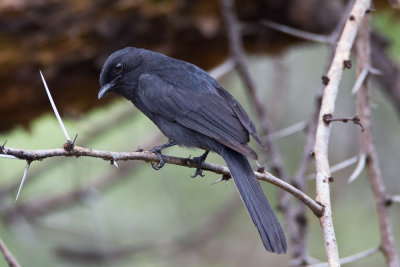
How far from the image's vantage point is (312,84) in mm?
6844

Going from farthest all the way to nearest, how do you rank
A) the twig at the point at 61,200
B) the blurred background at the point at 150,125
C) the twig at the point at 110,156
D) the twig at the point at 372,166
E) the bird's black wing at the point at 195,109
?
the twig at the point at 61,200 < the blurred background at the point at 150,125 < the bird's black wing at the point at 195,109 < the twig at the point at 372,166 < the twig at the point at 110,156

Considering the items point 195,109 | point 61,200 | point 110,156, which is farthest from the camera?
point 61,200

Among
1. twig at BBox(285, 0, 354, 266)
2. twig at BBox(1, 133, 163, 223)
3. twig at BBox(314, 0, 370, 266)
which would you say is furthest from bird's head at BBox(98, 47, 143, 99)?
twig at BBox(314, 0, 370, 266)

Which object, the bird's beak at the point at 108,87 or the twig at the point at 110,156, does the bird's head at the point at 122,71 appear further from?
the twig at the point at 110,156

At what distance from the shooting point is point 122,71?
451 centimetres

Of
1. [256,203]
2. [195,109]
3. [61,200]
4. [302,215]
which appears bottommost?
[302,215]

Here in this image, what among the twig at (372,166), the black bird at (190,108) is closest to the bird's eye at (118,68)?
the black bird at (190,108)

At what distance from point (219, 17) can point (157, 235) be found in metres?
2.72

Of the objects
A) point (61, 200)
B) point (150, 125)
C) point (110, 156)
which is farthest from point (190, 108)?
point (150, 125)

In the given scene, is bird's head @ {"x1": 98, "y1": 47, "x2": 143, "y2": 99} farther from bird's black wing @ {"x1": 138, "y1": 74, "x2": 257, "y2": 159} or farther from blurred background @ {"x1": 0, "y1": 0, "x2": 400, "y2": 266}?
blurred background @ {"x1": 0, "y1": 0, "x2": 400, "y2": 266}

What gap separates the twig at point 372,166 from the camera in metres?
3.51

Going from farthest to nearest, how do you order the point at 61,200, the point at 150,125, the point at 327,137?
the point at 150,125 → the point at 61,200 → the point at 327,137

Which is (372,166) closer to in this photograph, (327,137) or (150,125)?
(327,137)

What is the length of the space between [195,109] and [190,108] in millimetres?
39
